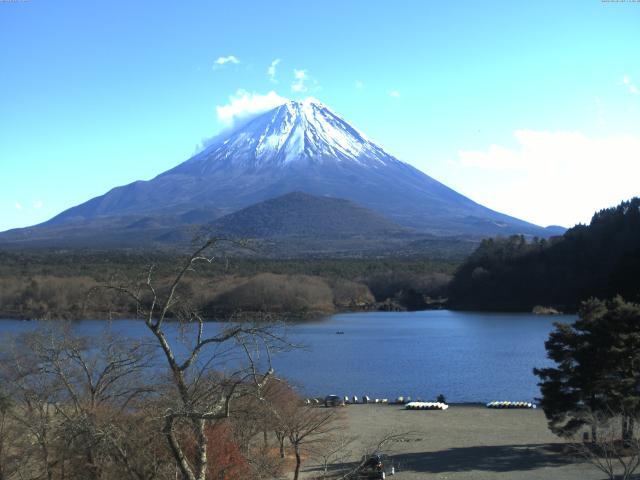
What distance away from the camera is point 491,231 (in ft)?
373

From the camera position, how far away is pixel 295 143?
139125 millimetres

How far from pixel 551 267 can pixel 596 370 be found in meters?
40.9

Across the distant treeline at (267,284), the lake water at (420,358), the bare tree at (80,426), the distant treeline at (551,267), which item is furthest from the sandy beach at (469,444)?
the distant treeline at (551,267)

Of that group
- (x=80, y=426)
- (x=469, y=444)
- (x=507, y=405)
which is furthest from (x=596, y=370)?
(x=80, y=426)

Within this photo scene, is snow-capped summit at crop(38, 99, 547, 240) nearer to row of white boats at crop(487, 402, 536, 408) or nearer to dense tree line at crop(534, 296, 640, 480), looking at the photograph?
row of white boats at crop(487, 402, 536, 408)

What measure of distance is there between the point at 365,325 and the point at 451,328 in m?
5.10

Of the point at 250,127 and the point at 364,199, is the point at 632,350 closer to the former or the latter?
the point at 364,199

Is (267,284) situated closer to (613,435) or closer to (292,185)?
(613,435)

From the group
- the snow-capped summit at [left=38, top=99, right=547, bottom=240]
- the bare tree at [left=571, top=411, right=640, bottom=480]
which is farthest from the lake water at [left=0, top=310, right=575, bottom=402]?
the snow-capped summit at [left=38, top=99, right=547, bottom=240]

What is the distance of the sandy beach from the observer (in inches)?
502

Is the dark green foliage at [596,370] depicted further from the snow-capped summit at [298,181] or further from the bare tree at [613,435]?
the snow-capped summit at [298,181]

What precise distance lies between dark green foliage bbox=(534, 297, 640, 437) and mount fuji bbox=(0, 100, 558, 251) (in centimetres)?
9297

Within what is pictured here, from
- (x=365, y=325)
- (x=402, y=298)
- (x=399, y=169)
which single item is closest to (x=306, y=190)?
(x=399, y=169)

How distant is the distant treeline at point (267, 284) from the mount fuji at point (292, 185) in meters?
41.4
